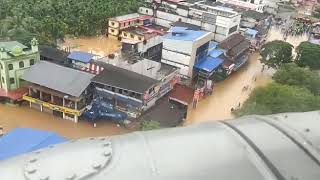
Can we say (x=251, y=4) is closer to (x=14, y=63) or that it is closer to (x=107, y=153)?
(x=14, y=63)

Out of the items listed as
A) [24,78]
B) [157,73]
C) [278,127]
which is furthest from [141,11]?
[278,127]

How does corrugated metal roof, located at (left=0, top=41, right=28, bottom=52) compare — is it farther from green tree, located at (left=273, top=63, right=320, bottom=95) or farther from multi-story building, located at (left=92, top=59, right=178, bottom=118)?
green tree, located at (left=273, top=63, right=320, bottom=95)

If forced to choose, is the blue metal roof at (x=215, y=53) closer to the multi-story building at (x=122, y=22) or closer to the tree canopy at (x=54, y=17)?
the multi-story building at (x=122, y=22)

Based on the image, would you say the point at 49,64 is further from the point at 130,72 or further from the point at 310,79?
the point at 310,79

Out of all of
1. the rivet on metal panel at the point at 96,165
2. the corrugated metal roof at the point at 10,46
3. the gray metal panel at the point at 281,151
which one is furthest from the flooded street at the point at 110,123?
the rivet on metal panel at the point at 96,165

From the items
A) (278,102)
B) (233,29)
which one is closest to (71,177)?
(278,102)

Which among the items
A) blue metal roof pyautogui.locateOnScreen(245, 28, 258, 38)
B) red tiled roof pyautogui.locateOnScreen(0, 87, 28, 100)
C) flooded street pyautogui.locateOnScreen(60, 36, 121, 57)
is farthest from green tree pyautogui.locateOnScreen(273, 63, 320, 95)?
red tiled roof pyautogui.locateOnScreen(0, 87, 28, 100)
